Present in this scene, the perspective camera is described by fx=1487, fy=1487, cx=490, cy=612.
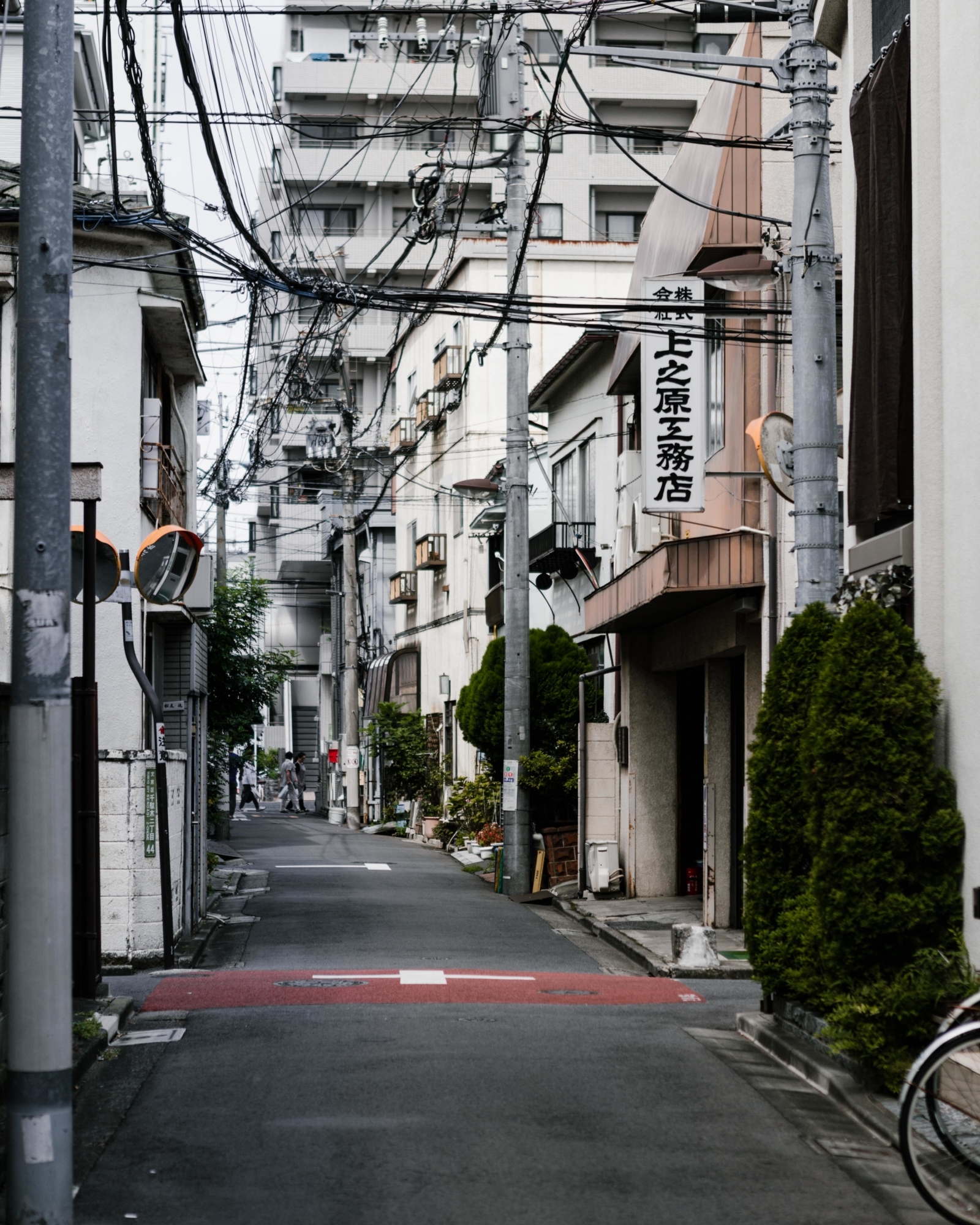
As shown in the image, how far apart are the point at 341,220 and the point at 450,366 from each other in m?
23.5

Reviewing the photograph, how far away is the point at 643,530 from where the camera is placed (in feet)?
70.9

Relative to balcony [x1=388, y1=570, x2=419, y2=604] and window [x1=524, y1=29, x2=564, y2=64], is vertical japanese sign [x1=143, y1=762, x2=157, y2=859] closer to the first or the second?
balcony [x1=388, y1=570, x2=419, y2=604]

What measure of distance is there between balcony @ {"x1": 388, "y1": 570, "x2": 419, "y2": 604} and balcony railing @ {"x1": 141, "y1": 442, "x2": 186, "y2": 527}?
23.5m

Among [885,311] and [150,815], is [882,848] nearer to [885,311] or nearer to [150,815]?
[885,311]

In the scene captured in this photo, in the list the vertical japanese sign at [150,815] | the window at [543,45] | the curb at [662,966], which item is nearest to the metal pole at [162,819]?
the vertical japanese sign at [150,815]

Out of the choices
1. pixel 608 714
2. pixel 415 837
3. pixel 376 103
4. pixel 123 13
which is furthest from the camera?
pixel 376 103

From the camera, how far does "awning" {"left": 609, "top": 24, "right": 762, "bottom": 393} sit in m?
16.8

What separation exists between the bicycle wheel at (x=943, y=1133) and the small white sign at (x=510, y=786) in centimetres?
1696

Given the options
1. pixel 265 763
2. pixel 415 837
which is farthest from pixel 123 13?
pixel 265 763

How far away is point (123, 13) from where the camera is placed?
10.1m

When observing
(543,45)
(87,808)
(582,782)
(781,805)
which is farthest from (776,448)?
(543,45)

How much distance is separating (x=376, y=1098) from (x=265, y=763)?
65.0 m

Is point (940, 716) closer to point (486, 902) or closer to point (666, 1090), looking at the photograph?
point (666, 1090)

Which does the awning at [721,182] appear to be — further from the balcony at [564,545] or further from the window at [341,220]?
the window at [341,220]
